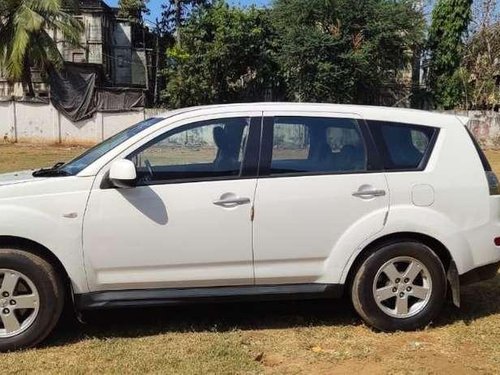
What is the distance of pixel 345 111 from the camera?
5.03 metres

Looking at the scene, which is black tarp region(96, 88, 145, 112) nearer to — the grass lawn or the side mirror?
the grass lawn

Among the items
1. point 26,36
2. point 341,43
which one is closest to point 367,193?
point 26,36

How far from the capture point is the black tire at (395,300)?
487 cm

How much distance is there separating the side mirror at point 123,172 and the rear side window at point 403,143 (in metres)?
1.85

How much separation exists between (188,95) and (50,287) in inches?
1164

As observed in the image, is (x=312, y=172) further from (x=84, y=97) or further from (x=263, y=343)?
(x=84, y=97)

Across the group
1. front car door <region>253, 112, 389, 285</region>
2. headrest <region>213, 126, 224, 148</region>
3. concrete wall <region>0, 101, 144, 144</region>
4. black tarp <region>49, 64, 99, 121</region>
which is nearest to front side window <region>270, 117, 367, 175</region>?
front car door <region>253, 112, 389, 285</region>

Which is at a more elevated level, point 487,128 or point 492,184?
point 492,184

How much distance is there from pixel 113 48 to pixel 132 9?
3600 millimetres

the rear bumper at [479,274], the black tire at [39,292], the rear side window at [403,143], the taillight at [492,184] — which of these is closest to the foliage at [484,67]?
the taillight at [492,184]

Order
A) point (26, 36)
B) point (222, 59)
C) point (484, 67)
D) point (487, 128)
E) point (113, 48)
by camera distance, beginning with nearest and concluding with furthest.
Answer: point (26, 36) → point (487, 128) → point (222, 59) → point (484, 67) → point (113, 48)

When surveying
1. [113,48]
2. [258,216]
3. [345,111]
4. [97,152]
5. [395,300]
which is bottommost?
[395,300]

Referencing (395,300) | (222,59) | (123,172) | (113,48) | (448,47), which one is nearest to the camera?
(123,172)

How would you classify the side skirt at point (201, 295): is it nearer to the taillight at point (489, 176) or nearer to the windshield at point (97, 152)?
the windshield at point (97, 152)
